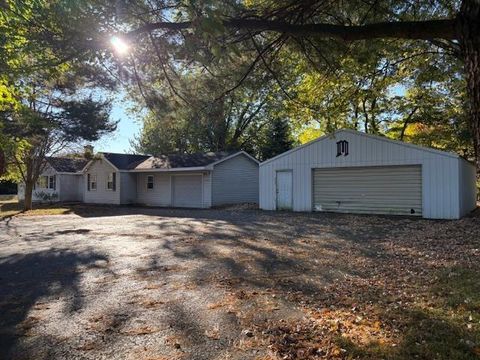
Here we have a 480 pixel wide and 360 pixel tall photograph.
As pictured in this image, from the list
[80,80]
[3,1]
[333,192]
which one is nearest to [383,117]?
[333,192]

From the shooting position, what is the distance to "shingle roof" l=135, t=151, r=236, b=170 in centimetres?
2311

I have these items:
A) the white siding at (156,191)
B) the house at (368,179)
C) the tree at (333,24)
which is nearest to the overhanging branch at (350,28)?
the tree at (333,24)

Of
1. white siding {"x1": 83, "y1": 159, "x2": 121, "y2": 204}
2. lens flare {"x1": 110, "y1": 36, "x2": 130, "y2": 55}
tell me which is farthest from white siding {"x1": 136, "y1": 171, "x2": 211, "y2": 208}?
lens flare {"x1": 110, "y1": 36, "x2": 130, "y2": 55}

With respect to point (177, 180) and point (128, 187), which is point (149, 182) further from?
point (177, 180)

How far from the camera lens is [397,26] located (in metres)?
4.32

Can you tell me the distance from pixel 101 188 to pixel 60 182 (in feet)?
19.5

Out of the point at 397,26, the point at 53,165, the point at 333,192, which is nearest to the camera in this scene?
the point at 397,26

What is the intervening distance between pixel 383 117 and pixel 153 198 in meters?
15.8

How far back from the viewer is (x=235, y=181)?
24.2 metres

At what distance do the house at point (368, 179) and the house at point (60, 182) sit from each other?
1949 centimetres

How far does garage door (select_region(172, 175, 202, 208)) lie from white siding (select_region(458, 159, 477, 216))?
13.4 metres

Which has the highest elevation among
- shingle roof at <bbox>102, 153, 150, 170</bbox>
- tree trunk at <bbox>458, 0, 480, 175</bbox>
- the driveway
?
shingle roof at <bbox>102, 153, 150, 170</bbox>

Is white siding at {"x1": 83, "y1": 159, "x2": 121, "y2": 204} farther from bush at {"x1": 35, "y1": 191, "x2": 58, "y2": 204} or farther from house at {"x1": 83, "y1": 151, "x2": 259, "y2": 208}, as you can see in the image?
bush at {"x1": 35, "y1": 191, "x2": 58, "y2": 204}

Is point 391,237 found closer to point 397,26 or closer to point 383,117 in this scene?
point 397,26
